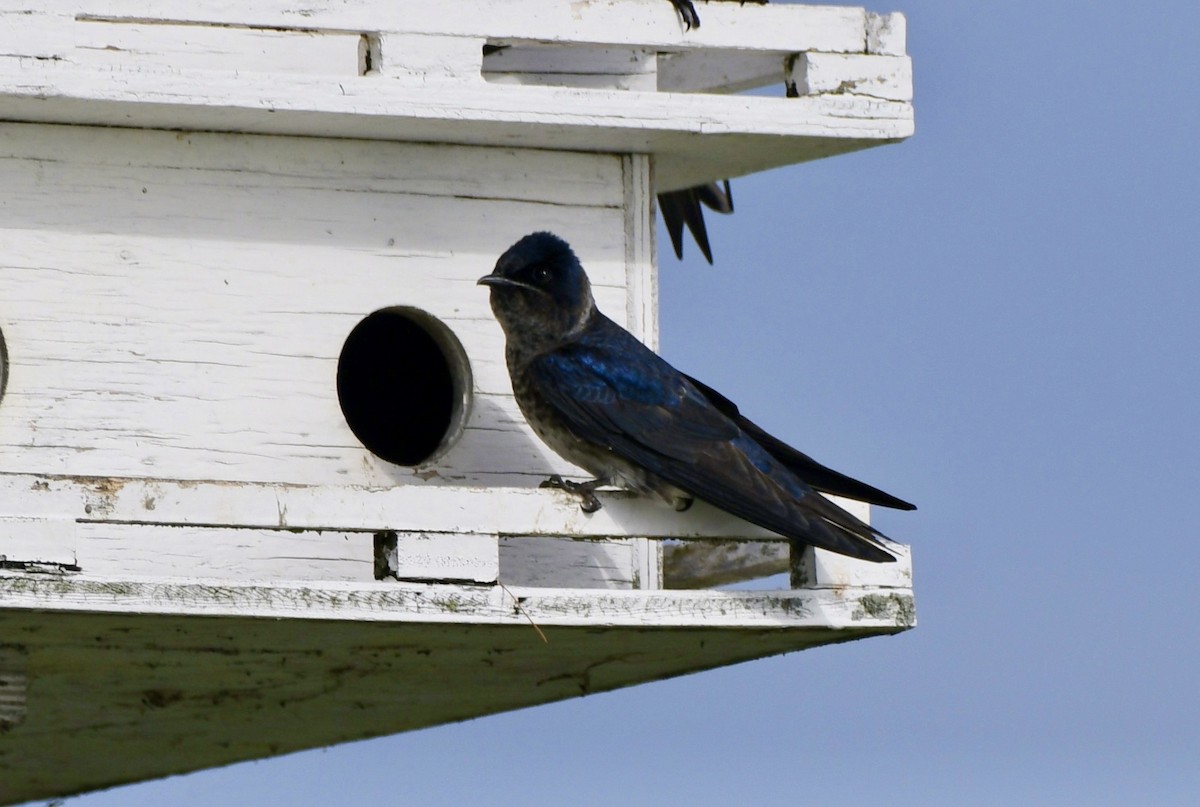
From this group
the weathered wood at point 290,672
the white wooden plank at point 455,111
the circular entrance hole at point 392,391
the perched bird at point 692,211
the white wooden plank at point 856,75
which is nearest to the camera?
the weathered wood at point 290,672

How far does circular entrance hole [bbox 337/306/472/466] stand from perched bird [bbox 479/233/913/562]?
104 centimetres

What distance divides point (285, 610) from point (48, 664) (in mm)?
572

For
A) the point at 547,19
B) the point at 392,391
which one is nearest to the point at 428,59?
the point at 547,19

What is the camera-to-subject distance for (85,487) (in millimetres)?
3334

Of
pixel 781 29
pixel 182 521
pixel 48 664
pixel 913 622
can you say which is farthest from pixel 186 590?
pixel 781 29

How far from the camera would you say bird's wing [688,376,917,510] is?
3834mm

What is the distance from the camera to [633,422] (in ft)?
12.8

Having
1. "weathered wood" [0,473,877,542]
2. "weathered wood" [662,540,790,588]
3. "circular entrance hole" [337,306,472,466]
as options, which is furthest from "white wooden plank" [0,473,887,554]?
"circular entrance hole" [337,306,472,466]

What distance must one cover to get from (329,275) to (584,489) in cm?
78

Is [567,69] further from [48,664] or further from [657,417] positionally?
[48,664]

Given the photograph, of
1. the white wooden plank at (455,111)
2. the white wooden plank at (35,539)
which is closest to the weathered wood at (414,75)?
the white wooden plank at (455,111)

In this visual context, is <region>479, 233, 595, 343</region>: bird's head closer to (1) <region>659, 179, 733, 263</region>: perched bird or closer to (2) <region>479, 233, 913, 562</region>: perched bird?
(2) <region>479, 233, 913, 562</region>: perched bird

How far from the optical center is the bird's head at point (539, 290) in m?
4.13

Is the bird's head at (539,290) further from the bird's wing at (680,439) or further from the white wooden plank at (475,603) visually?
the white wooden plank at (475,603)
